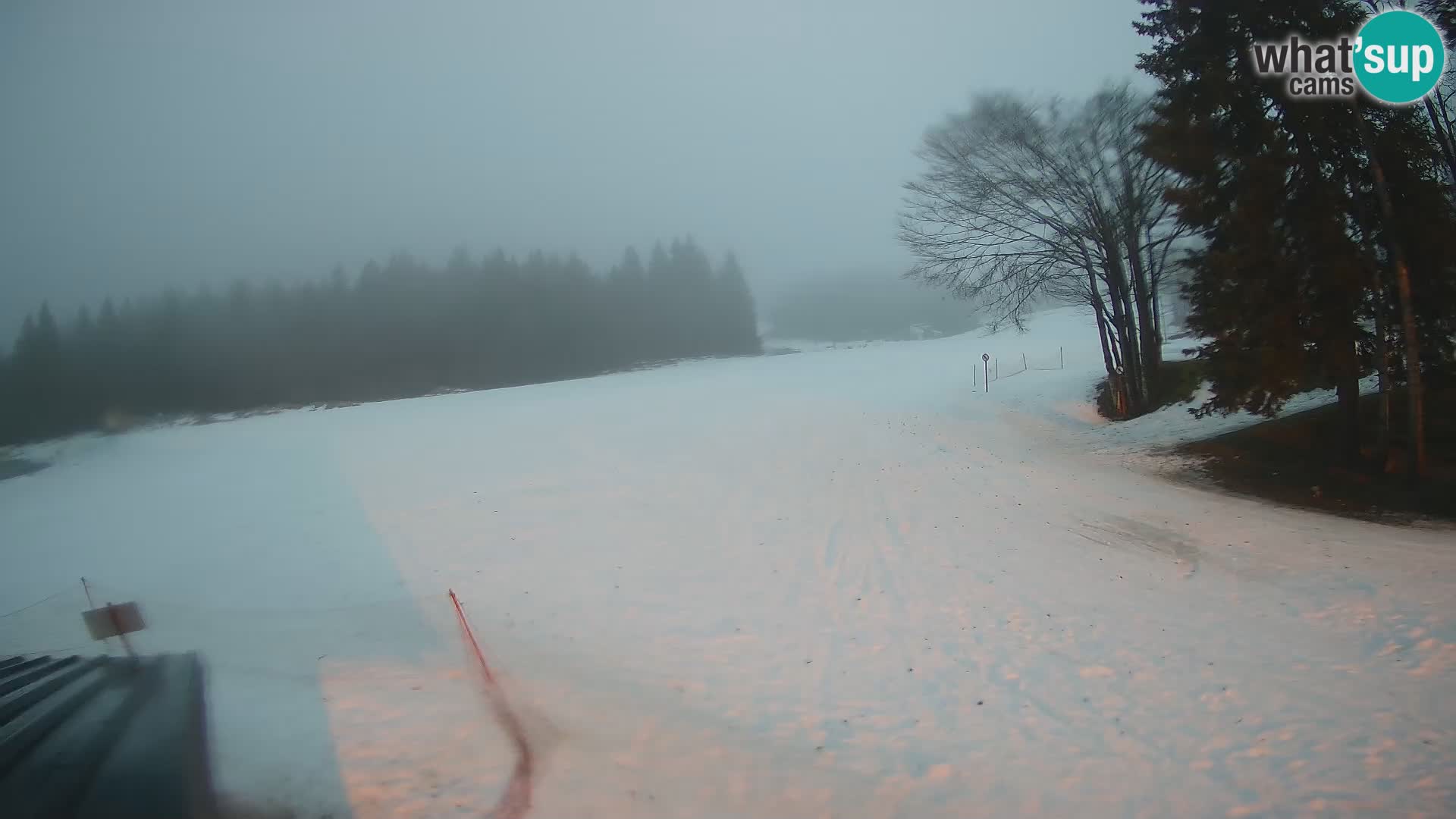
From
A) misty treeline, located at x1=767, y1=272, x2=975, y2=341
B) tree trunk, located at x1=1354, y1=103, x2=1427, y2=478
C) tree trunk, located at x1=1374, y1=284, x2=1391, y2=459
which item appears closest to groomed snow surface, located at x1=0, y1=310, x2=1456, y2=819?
tree trunk, located at x1=1354, y1=103, x2=1427, y2=478

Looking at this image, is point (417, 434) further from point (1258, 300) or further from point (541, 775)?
point (1258, 300)

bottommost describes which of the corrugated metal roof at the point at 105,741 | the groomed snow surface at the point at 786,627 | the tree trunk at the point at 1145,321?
the groomed snow surface at the point at 786,627

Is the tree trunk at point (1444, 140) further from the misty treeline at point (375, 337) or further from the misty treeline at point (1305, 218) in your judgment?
the misty treeline at point (375, 337)

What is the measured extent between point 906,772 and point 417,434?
2033cm

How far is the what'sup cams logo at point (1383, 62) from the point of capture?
9.61 metres

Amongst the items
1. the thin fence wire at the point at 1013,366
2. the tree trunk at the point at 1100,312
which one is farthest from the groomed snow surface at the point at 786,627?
the thin fence wire at the point at 1013,366

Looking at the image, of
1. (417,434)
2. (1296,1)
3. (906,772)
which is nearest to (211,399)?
(417,434)

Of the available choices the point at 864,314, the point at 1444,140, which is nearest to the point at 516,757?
the point at 1444,140

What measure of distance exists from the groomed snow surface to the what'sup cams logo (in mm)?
6787

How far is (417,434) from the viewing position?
20906 mm

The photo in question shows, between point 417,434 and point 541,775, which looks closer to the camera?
point 541,775

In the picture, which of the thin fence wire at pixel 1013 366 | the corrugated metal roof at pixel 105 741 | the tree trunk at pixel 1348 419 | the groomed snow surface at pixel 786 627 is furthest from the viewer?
the thin fence wire at pixel 1013 366

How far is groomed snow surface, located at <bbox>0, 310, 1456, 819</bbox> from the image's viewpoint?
427cm

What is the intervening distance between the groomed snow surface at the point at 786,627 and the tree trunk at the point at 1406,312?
6.01 feet
